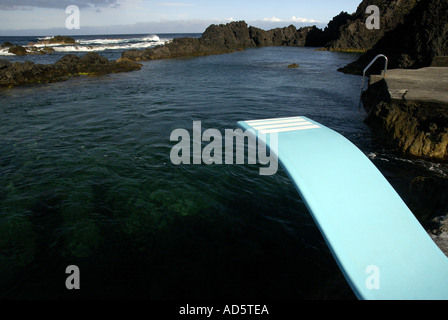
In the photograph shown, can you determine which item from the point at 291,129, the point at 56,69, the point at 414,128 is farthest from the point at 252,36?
the point at 291,129

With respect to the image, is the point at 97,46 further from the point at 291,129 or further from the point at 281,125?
the point at 291,129

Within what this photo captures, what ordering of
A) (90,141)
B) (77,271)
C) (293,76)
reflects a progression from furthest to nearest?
(293,76)
(90,141)
(77,271)

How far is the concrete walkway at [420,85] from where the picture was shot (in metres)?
8.58

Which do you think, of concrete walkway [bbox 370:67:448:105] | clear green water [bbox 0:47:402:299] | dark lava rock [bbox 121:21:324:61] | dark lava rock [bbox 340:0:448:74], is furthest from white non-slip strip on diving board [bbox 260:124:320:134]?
dark lava rock [bbox 121:21:324:61]

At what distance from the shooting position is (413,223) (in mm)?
3377

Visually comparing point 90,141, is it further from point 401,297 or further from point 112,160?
point 401,297

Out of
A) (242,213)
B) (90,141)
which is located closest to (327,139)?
(242,213)

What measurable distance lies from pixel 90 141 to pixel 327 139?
27.2 feet

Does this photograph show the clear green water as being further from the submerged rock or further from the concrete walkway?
the submerged rock

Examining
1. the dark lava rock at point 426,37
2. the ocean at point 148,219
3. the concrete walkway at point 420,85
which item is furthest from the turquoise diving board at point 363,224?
the dark lava rock at point 426,37

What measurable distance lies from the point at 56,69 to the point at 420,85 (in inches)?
1172

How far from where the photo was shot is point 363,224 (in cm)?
327

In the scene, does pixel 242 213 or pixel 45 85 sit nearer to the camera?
pixel 242 213

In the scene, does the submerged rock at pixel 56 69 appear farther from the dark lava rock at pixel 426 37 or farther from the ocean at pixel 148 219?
the dark lava rock at pixel 426 37
